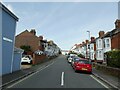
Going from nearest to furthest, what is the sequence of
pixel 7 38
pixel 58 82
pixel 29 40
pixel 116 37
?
pixel 58 82 → pixel 7 38 → pixel 116 37 → pixel 29 40

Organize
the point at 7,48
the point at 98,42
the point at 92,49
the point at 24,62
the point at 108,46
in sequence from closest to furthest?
1. the point at 7,48
2. the point at 24,62
3. the point at 108,46
4. the point at 98,42
5. the point at 92,49

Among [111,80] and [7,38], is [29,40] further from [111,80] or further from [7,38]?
[111,80]

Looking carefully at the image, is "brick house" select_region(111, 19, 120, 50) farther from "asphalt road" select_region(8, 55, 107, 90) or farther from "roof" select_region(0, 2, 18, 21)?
"roof" select_region(0, 2, 18, 21)

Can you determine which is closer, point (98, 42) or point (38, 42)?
point (98, 42)

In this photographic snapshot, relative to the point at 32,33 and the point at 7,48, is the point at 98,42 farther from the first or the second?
the point at 7,48

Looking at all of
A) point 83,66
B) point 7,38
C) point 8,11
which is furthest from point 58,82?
point 83,66

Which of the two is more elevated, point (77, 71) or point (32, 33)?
point (32, 33)

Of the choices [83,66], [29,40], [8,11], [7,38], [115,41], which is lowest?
[83,66]

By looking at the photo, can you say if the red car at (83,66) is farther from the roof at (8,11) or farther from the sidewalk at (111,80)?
the roof at (8,11)

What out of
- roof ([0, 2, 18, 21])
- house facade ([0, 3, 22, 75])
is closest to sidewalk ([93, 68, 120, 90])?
house facade ([0, 3, 22, 75])

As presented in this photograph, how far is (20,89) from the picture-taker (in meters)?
12.8

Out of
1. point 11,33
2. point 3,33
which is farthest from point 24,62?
point 3,33

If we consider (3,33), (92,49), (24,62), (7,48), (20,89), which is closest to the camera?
(20,89)

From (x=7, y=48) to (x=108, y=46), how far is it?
31.7 metres
